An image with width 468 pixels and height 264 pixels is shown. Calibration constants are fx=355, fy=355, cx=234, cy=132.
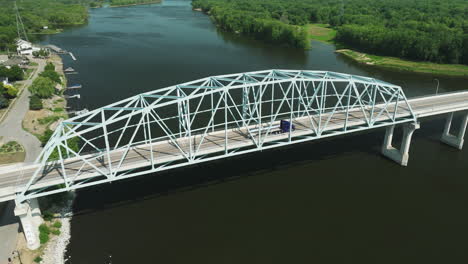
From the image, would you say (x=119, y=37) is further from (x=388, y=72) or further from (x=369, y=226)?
(x=369, y=226)

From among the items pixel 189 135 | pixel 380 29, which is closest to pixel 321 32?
pixel 380 29

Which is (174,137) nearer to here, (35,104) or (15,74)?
(35,104)

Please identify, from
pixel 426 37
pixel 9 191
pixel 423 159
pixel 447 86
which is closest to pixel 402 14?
pixel 426 37

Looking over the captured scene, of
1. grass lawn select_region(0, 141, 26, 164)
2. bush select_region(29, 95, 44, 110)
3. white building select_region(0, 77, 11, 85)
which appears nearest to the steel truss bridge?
grass lawn select_region(0, 141, 26, 164)

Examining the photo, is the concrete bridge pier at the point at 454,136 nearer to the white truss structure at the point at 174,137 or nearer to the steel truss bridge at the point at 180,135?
the steel truss bridge at the point at 180,135

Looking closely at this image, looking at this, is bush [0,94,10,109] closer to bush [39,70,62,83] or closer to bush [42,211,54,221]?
bush [39,70,62,83]
